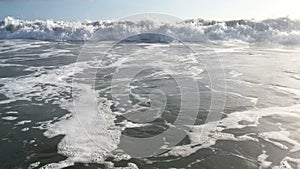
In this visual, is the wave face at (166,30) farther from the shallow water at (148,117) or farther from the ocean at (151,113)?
the shallow water at (148,117)

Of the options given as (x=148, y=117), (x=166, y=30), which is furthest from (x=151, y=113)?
(x=166, y=30)

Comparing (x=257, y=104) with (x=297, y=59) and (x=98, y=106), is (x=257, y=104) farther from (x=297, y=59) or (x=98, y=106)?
(x=297, y=59)

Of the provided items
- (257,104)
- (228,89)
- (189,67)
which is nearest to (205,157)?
(257,104)

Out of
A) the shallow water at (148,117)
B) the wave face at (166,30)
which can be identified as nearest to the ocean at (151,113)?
the shallow water at (148,117)

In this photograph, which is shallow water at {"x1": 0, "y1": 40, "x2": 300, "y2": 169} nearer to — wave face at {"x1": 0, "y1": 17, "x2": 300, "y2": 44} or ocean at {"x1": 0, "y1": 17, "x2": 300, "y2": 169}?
ocean at {"x1": 0, "y1": 17, "x2": 300, "y2": 169}

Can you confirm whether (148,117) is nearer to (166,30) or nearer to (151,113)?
(151,113)

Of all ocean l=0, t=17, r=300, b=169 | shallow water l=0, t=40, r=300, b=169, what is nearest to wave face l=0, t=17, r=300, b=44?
ocean l=0, t=17, r=300, b=169
